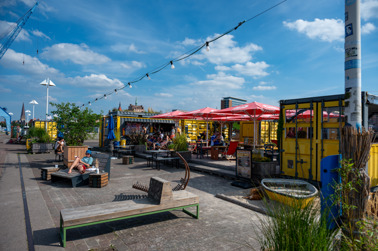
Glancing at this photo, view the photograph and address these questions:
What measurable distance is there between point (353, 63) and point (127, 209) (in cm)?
347

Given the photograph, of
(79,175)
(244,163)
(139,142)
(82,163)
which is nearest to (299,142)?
(244,163)

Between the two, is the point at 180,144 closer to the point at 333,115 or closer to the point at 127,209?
the point at 333,115

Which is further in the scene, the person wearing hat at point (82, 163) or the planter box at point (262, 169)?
the person wearing hat at point (82, 163)

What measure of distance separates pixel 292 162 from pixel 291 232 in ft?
17.4

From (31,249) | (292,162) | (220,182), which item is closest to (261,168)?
(292,162)

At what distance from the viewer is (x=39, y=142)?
1519 centimetres

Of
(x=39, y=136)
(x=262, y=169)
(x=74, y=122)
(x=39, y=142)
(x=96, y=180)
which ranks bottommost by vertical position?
(x=96, y=180)

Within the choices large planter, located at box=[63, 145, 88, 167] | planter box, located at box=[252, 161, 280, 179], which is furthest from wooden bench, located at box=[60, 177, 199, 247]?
large planter, located at box=[63, 145, 88, 167]

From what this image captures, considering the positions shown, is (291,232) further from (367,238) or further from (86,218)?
(86,218)

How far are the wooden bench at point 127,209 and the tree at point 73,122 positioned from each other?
300 inches

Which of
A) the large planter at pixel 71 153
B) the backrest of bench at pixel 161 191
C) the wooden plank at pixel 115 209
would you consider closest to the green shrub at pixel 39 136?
the large planter at pixel 71 153

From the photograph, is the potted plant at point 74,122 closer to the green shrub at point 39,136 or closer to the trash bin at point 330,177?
the green shrub at point 39,136

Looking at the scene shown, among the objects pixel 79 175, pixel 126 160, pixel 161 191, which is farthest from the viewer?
pixel 126 160

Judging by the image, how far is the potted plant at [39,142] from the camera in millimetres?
14531
